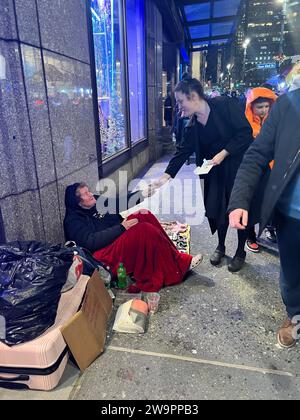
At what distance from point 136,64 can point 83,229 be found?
5358 millimetres

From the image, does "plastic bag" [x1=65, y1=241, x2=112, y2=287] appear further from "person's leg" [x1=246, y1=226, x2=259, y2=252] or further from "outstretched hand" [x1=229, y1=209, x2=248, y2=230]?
"person's leg" [x1=246, y1=226, x2=259, y2=252]

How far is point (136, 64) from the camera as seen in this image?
6527 millimetres

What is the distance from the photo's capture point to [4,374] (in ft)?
5.03

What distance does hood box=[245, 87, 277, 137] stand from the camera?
2.99m

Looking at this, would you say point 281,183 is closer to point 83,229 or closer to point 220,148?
point 220,148

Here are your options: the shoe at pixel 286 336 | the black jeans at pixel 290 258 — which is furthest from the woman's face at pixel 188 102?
the shoe at pixel 286 336

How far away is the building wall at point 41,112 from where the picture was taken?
196 cm

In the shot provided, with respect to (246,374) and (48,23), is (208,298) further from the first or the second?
(48,23)

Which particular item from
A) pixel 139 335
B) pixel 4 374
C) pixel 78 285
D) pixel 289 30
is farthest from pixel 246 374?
pixel 289 30

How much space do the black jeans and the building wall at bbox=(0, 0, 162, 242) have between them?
5.68 feet

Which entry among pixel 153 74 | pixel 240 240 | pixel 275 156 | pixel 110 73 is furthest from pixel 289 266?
pixel 153 74

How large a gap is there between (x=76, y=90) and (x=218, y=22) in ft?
39.2

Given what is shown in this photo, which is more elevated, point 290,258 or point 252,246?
point 290,258

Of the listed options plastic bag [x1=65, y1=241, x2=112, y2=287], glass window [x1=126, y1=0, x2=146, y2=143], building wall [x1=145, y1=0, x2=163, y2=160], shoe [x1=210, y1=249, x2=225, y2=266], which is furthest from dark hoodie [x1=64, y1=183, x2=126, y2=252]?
building wall [x1=145, y1=0, x2=163, y2=160]
